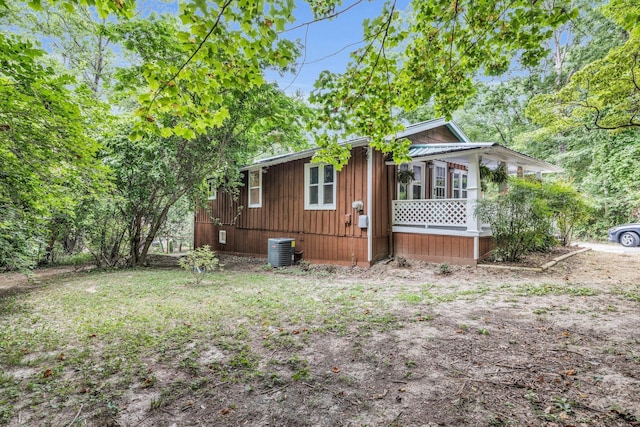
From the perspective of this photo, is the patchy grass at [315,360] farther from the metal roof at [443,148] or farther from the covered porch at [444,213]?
the metal roof at [443,148]

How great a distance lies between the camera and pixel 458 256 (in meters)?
7.92

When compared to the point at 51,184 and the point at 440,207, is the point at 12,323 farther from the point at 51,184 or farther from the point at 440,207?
the point at 440,207

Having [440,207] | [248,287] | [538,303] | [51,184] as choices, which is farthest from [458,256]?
[51,184]

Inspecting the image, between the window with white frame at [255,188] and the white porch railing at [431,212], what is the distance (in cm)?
542

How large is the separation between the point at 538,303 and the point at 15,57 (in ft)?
24.6

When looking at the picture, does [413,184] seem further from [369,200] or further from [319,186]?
[319,186]

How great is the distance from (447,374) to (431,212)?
6.43 metres

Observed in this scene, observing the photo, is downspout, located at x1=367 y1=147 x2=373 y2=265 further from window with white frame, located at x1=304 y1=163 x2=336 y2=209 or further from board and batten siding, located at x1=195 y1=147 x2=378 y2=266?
window with white frame, located at x1=304 y1=163 x2=336 y2=209

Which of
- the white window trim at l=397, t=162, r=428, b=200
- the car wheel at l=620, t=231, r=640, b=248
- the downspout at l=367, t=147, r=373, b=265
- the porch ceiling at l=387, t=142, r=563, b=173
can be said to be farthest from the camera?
the car wheel at l=620, t=231, r=640, b=248

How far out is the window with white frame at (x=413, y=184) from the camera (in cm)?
980

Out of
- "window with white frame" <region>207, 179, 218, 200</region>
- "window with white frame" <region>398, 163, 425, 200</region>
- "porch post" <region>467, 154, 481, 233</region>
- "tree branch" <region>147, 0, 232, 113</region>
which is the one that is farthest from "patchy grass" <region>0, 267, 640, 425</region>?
"window with white frame" <region>207, 179, 218, 200</region>

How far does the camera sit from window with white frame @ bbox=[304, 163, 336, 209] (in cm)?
979

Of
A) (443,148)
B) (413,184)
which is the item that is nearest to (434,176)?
(413,184)

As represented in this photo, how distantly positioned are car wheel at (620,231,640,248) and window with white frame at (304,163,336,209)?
1156 centimetres
